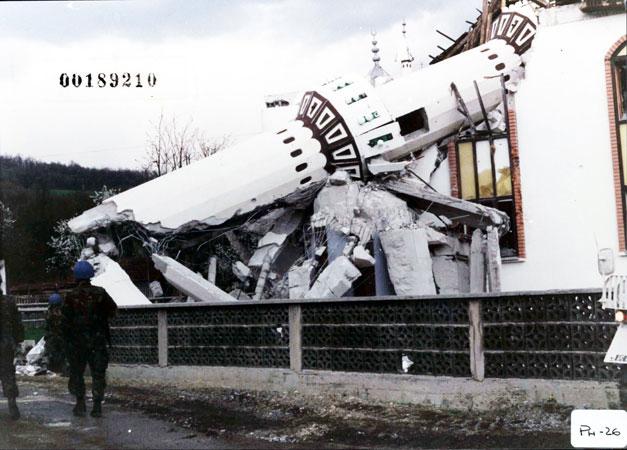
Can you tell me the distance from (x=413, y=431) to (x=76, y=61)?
274 cm

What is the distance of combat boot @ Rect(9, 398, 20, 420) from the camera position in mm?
4934

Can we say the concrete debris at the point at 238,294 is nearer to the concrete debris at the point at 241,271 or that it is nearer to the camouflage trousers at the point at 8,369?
the concrete debris at the point at 241,271

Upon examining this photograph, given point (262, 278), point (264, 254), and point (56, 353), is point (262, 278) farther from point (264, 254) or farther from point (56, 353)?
point (56, 353)

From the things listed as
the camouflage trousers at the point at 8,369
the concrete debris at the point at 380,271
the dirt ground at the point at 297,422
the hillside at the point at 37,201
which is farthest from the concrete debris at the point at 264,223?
the camouflage trousers at the point at 8,369

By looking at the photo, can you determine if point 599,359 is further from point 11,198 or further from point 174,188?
point 11,198

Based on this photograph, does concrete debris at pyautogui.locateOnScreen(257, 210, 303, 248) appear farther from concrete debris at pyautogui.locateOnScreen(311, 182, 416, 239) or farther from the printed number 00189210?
the printed number 00189210

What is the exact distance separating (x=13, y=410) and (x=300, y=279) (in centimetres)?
200

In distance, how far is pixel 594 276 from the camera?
14.4ft

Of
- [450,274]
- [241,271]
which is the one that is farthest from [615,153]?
[241,271]

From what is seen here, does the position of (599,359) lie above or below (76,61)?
below

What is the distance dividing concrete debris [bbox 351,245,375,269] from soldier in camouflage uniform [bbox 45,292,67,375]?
193cm

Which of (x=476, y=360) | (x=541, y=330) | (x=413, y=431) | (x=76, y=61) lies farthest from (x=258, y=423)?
(x=76, y=61)

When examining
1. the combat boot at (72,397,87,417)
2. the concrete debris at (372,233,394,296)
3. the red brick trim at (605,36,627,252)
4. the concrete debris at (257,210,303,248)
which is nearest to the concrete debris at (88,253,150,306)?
the combat boot at (72,397,87,417)

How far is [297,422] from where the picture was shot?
4867mm
